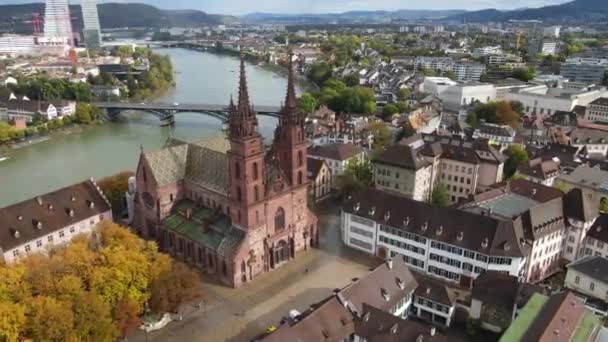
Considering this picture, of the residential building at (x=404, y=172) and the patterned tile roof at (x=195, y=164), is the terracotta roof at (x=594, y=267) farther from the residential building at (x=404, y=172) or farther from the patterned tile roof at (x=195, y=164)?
the patterned tile roof at (x=195, y=164)

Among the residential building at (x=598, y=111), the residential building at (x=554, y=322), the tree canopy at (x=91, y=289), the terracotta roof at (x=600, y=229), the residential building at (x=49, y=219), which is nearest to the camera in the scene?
the residential building at (x=554, y=322)

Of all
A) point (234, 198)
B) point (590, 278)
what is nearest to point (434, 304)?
point (590, 278)

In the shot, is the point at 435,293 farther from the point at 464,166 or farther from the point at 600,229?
the point at 464,166

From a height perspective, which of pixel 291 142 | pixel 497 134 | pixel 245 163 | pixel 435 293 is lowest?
pixel 435 293

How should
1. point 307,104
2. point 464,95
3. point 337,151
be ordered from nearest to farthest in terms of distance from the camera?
point 337,151, point 307,104, point 464,95

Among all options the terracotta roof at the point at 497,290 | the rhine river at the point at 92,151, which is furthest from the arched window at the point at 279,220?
the rhine river at the point at 92,151

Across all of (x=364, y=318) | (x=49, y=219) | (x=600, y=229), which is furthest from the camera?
(x=600, y=229)

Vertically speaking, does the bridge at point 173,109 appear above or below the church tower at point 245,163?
below
